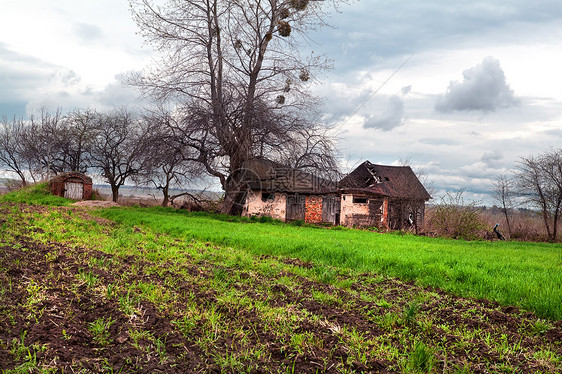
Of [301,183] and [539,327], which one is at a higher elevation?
[301,183]

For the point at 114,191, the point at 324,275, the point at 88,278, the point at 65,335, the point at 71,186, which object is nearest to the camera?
the point at 65,335

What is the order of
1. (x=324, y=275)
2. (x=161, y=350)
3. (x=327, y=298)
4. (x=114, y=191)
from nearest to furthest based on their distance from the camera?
(x=161, y=350)
(x=327, y=298)
(x=324, y=275)
(x=114, y=191)

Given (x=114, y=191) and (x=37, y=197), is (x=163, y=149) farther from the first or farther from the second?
(x=114, y=191)

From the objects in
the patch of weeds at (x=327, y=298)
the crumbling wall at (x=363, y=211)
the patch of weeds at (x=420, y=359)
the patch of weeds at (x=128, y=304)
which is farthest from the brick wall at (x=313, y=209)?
the patch of weeds at (x=420, y=359)

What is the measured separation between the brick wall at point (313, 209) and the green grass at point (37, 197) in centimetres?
1656

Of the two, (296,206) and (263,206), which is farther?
(296,206)

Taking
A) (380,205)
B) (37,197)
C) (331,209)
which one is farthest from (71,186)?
(380,205)

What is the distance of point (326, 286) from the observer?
740cm

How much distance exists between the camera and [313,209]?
1156 inches

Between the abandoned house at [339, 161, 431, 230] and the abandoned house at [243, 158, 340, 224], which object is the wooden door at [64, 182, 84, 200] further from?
the abandoned house at [339, 161, 431, 230]

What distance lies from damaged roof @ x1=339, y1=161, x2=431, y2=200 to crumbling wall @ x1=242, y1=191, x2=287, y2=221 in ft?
15.1

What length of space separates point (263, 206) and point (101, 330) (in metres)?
24.0

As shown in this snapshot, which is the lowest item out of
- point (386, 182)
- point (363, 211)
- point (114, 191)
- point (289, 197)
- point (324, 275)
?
point (324, 275)

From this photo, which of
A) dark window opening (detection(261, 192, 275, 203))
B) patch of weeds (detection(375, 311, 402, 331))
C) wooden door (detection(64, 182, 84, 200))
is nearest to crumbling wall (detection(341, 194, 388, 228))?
dark window opening (detection(261, 192, 275, 203))
